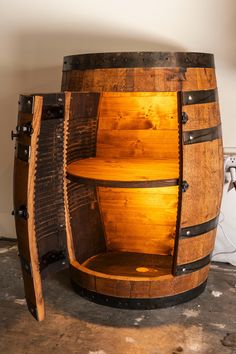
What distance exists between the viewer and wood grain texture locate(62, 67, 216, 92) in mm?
2041

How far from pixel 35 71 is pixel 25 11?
0.34 m

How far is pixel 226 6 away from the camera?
8.11ft

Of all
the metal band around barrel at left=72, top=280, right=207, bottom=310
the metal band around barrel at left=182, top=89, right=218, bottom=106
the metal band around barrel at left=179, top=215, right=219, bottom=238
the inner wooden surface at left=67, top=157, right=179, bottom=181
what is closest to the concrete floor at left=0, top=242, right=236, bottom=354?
the metal band around barrel at left=72, top=280, right=207, bottom=310

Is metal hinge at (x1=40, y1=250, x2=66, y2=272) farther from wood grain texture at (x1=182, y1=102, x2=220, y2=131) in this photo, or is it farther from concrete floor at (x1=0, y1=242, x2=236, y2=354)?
wood grain texture at (x1=182, y1=102, x2=220, y2=131)

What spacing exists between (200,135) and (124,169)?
0.38 m

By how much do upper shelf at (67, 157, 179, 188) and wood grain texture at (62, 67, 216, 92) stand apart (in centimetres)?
36

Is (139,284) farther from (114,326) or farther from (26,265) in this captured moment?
(26,265)

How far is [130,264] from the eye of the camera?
2.51 m

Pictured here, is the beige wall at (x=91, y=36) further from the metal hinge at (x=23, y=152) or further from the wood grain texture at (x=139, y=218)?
the metal hinge at (x=23, y=152)

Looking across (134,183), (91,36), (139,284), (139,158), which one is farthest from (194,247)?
(91,36)

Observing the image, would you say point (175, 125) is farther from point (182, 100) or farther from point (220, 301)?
point (220, 301)

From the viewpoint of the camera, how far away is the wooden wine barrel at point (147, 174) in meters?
2.05

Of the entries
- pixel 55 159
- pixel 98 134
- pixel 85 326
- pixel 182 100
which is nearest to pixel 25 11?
pixel 98 134

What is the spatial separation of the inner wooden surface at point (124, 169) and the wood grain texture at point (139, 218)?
0.65 feet
